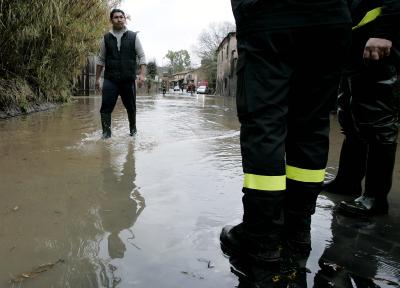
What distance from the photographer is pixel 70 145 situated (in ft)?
13.8

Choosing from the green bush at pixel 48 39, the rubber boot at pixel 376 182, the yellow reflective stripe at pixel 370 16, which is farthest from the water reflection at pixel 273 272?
the green bush at pixel 48 39

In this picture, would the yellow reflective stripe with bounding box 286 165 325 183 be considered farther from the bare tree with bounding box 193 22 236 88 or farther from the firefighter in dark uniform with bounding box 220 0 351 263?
the bare tree with bounding box 193 22 236 88

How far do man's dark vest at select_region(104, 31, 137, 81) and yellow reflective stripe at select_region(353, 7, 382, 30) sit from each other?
324cm

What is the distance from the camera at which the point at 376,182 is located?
2246 mm

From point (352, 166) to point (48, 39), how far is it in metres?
6.67

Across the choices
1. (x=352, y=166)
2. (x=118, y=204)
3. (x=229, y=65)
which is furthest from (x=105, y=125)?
(x=229, y=65)

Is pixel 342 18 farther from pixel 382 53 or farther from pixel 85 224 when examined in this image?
pixel 85 224

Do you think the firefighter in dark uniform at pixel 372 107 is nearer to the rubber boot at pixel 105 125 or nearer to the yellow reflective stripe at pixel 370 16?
the yellow reflective stripe at pixel 370 16

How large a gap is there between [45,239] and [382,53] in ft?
6.02

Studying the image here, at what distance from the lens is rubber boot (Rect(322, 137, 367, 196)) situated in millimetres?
2551

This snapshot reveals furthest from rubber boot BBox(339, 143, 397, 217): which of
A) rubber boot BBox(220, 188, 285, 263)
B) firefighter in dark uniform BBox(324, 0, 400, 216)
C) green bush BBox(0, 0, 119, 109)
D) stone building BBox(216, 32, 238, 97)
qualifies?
stone building BBox(216, 32, 238, 97)

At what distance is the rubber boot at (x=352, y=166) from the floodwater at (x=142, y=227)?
113 mm

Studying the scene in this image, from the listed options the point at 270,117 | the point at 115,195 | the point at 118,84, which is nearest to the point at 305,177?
the point at 270,117

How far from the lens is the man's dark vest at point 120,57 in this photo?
15.9 ft
